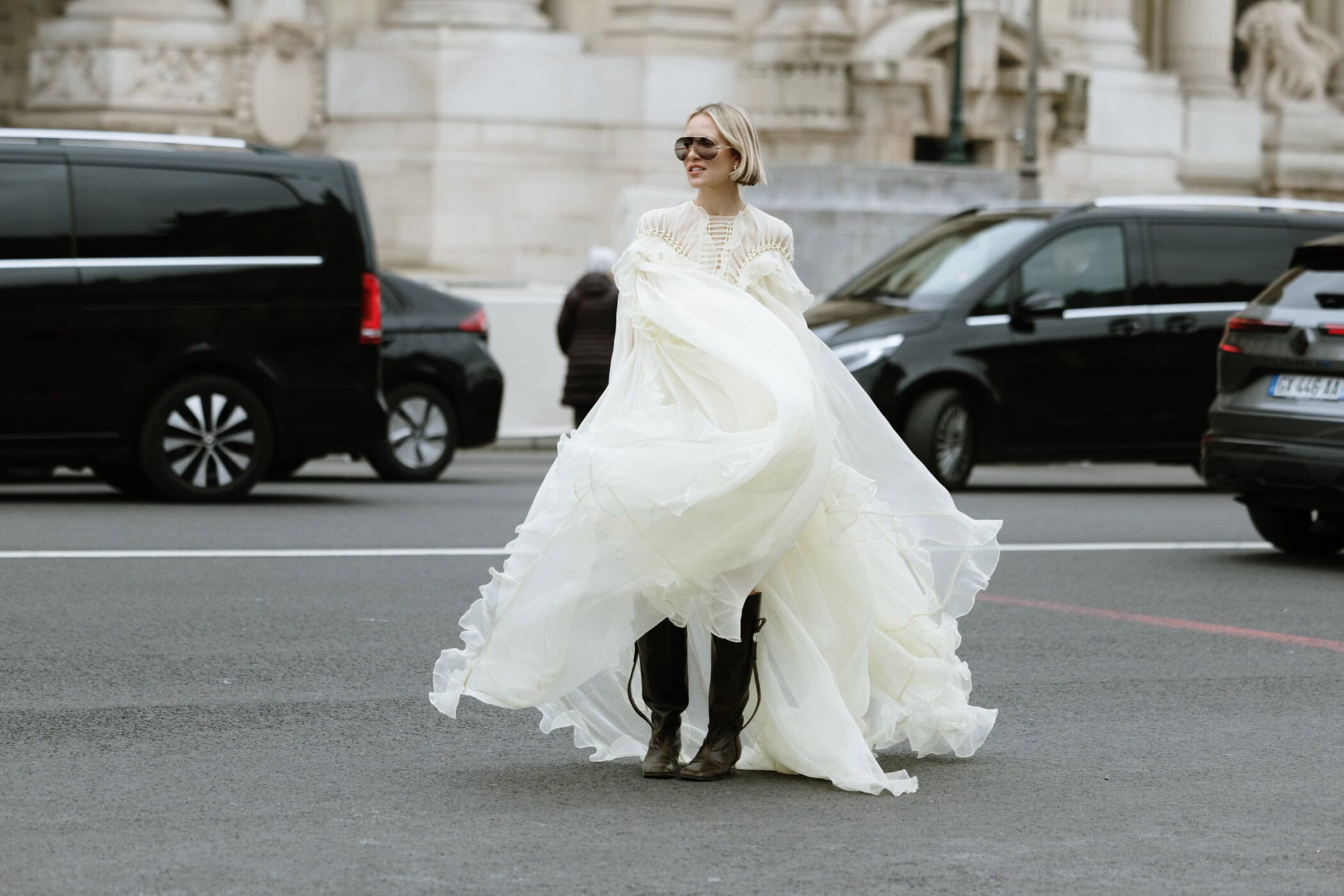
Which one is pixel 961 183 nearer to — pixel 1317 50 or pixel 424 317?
pixel 424 317

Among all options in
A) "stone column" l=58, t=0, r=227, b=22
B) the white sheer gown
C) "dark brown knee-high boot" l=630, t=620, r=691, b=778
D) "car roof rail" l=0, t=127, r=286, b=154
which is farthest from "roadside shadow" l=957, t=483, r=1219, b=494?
"stone column" l=58, t=0, r=227, b=22

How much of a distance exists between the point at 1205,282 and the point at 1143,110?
21494 millimetres

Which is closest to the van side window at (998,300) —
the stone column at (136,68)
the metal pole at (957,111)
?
the metal pole at (957,111)

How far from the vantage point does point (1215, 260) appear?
678 inches

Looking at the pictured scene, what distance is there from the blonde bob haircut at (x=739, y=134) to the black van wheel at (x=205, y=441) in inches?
306

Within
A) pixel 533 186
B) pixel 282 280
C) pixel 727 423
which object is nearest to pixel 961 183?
pixel 533 186

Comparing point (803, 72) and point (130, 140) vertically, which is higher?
point (803, 72)

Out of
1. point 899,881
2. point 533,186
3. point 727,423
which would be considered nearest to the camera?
point 899,881

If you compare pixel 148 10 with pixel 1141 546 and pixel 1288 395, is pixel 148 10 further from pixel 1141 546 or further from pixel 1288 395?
pixel 1288 395

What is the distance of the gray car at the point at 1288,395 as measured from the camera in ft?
37.7

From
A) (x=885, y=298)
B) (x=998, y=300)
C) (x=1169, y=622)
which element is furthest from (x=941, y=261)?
(x=1169, y=622)

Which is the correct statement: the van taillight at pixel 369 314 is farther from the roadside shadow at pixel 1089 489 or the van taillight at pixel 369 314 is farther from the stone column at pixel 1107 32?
the stone column at pixel 1107 32

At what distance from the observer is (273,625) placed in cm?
918

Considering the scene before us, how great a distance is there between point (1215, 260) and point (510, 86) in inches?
593
